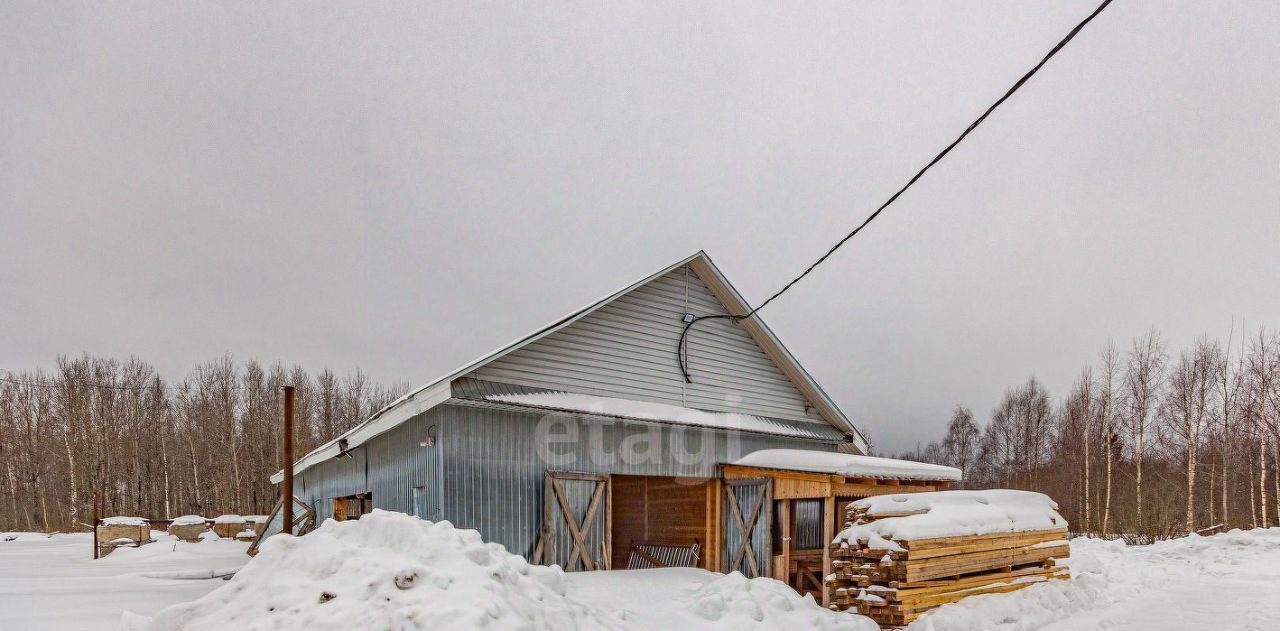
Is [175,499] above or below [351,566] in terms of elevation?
below

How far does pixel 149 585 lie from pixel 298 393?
37991 millimetres

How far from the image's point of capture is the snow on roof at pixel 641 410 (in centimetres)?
1020

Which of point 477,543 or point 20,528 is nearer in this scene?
point 477,543

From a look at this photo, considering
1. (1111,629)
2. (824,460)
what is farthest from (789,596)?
(1111,629)

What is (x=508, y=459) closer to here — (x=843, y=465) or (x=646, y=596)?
(x=646, y=596)

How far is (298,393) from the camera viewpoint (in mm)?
44031

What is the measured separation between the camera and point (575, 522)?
10266 mm

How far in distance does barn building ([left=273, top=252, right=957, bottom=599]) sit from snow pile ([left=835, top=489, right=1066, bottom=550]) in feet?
3.38

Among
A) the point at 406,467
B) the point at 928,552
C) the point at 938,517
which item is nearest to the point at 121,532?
the point at 406,467

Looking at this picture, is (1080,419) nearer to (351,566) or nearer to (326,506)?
(326,506)

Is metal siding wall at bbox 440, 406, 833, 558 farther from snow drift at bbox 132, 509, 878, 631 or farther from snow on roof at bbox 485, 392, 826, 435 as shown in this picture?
snow drift at bbox 132, 509, 878, 631

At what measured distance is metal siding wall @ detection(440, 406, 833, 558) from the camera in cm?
931

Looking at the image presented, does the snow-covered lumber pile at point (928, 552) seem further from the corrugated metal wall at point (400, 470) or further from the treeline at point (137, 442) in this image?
the treeline at point (137, 442)

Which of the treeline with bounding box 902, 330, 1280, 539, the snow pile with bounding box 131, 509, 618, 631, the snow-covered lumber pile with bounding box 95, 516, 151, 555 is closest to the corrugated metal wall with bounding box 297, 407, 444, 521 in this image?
the snow pile with bounding box 131, 509, 618, 631
